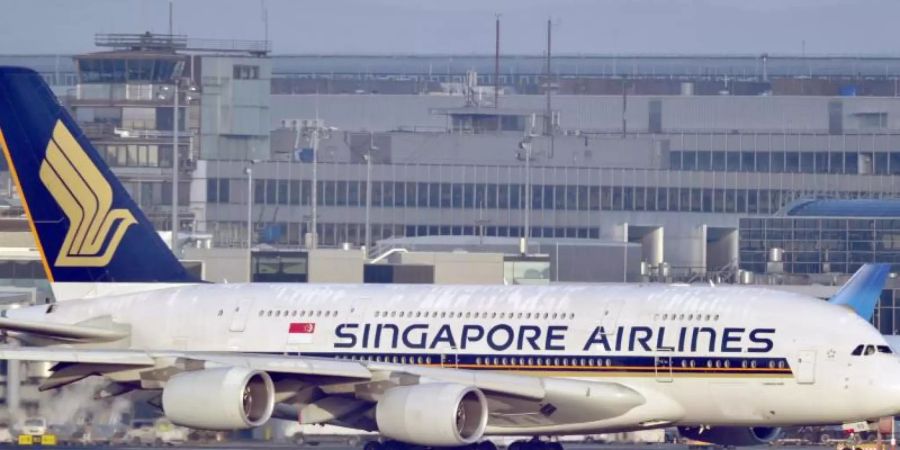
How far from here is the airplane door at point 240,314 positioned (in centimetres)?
4947

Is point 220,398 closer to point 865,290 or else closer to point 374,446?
point 374,446

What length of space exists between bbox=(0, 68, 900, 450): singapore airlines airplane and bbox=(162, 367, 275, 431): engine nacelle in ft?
0.14

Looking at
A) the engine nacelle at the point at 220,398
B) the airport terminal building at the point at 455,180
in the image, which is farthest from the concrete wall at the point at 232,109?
the engine nacelle at the point at 220,398

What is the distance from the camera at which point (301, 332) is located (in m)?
48.8

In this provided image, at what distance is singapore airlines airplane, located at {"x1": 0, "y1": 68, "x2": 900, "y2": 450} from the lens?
4400cm

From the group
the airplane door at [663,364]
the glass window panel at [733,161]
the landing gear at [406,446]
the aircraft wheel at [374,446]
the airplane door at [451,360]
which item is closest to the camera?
the airplane door at [663,364]

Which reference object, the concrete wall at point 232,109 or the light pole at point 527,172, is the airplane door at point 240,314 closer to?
the light pole at point 527,172

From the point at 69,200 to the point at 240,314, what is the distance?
590 cm

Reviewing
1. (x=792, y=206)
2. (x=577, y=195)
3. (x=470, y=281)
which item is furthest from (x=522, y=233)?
(x=470, y=281)

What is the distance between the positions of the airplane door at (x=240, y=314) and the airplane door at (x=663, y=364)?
35.0 feet

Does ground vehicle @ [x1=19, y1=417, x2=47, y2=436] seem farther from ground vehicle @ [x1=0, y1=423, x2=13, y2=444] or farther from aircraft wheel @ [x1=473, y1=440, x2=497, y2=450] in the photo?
aircraft wheel @ [x1=473, y1=440, x2=497, y2=450]

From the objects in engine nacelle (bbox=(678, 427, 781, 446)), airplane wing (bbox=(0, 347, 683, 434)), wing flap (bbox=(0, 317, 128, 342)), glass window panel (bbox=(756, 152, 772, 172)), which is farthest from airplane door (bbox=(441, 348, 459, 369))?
glass window panel (bbox=(756, 152, 772, 172))

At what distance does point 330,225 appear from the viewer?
144 meters

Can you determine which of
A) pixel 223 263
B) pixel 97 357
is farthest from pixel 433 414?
pixel 223 263
